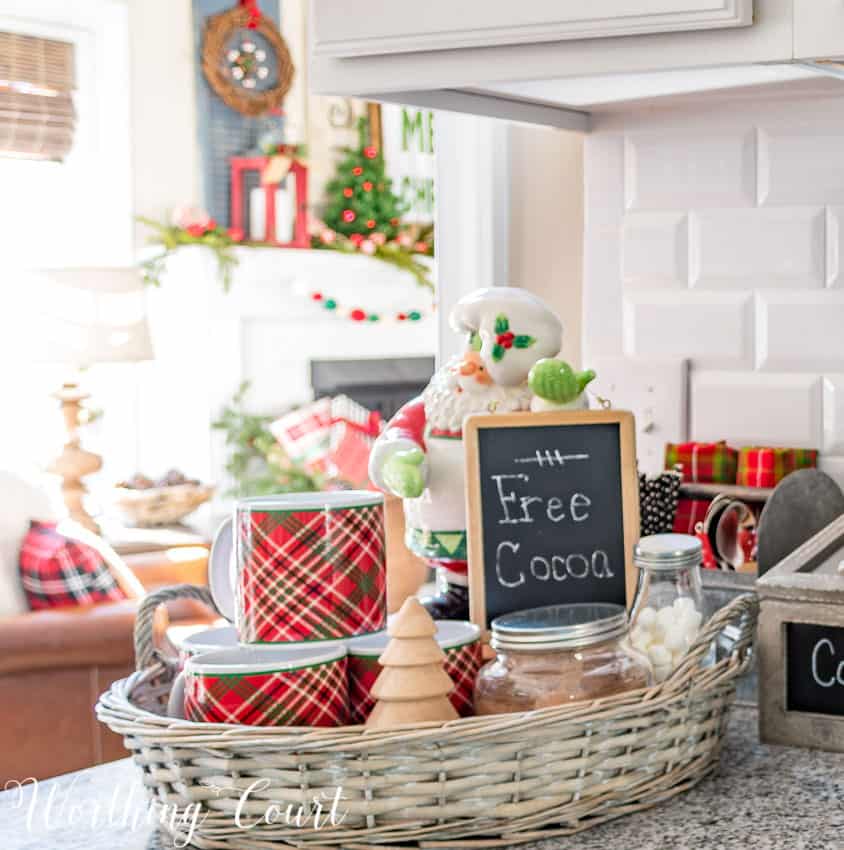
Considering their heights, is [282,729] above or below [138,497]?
above

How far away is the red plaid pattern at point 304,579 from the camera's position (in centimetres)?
104

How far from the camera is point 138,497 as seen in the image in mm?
4801

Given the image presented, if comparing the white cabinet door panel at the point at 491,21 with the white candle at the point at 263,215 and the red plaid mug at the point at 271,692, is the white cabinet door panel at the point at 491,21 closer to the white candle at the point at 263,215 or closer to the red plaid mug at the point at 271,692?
the red plaid mug at the point at 271,692

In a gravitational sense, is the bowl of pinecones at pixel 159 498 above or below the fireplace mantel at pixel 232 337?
below

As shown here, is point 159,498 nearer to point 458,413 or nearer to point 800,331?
point 800,331

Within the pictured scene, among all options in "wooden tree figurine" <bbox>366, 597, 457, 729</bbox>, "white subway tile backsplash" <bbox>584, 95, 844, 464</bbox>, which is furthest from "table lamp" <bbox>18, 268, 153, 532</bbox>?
"wooden tree figurine" <bbox>366, 597, 457, 729</bbox>

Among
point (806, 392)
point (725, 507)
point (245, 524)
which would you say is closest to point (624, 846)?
point (245, 524)

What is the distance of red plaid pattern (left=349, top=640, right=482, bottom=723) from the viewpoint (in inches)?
40.6


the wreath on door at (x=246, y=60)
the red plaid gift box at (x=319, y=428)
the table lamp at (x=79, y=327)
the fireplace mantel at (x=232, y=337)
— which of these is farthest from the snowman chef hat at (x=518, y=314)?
the wreath on door at (x=246, y=60)

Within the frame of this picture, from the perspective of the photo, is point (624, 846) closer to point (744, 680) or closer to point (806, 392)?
point (744, 680)

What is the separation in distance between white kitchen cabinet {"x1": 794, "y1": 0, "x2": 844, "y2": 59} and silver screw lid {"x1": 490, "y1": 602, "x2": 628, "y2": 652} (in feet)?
1.51

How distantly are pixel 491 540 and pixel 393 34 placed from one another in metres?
0.46

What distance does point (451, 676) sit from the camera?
3.48 ft

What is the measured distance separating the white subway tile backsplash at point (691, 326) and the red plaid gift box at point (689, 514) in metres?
0.19
